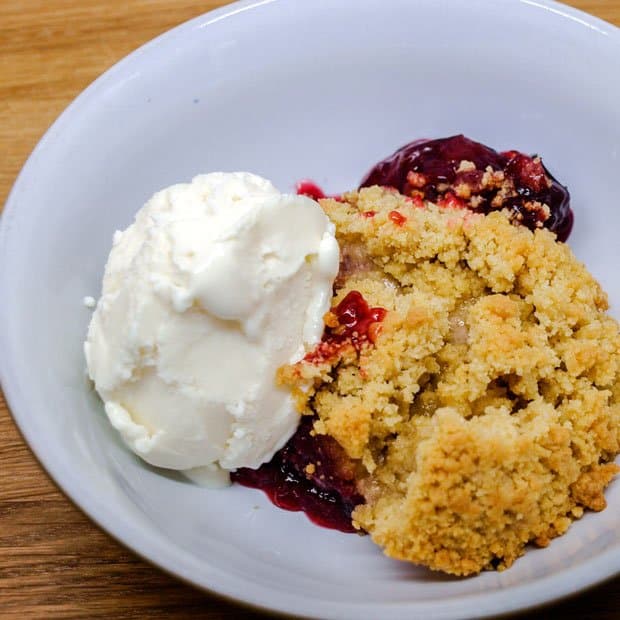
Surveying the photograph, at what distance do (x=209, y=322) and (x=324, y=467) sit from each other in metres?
0.39

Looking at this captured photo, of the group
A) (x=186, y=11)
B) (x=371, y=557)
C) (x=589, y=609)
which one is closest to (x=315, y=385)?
(x=371, y=557)

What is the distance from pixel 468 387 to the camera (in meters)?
1.45

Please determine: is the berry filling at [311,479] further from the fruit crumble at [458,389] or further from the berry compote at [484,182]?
the berry compote at [484,182]

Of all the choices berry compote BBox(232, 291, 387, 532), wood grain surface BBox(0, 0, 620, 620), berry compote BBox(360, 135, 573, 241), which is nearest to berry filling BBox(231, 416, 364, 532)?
berry compote BBox(232, 291, 387, 532)

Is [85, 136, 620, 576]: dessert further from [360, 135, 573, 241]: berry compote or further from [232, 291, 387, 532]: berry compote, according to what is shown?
[360, 135, 573, 241]: berry compote

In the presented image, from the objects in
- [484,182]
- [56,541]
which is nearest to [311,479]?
[56,541]

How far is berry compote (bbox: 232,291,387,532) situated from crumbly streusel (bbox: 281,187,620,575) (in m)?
0.03

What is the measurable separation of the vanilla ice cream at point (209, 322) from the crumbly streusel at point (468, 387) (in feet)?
0.30

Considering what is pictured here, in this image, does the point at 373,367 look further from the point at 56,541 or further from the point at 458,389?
the point at 56,541

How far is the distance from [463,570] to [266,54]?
4.51 ft

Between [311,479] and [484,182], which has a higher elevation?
[484,182]

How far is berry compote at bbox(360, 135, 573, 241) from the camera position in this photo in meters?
1.80

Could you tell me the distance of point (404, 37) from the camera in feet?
6.41

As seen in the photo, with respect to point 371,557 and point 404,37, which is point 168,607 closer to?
point 371,557
